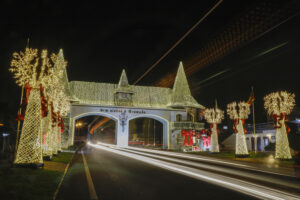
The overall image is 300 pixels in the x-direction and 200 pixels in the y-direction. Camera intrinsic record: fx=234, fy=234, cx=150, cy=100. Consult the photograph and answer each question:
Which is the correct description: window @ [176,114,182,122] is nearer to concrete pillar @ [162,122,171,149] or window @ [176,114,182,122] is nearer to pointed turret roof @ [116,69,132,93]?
concrete pillar @ [162,122,171,149]

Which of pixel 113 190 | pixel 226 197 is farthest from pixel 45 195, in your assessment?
pixel 226 197

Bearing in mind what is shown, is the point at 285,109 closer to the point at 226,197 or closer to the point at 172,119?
the point at 226,197

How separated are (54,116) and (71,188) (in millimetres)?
12760

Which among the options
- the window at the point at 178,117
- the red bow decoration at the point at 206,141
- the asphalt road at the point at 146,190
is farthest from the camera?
the window at the point at 178,117

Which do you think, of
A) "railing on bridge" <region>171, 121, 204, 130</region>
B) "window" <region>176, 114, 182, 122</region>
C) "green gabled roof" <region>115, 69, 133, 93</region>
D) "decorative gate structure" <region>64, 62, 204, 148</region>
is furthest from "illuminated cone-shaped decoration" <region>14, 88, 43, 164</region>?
"window" <region>176, 114, 182, 122</region>

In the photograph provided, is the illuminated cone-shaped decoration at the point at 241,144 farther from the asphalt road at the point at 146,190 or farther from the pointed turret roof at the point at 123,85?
the pointed turret roof at the point at 123,85

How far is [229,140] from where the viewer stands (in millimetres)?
53250

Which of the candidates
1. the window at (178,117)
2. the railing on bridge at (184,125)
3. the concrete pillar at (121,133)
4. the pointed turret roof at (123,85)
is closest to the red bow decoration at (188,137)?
the railing on bridge at (184,125)

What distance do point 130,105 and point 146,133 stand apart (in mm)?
15248

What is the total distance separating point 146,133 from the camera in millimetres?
55281

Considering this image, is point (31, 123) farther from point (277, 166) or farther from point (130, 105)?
point (130, 105)

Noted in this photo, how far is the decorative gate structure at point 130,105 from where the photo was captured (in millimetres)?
40344

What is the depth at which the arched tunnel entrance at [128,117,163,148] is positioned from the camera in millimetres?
50688

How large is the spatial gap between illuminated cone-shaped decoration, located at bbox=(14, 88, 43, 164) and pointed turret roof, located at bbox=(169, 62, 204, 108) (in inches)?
1281
